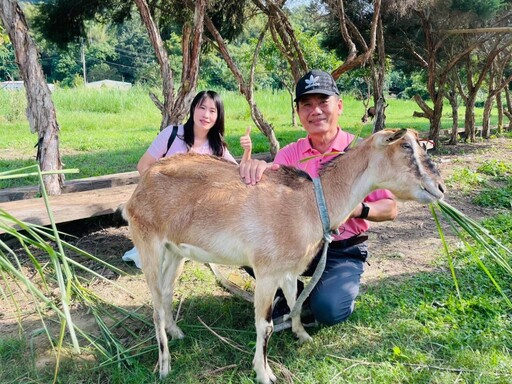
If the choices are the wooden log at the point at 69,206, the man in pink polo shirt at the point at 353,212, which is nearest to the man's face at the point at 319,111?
the man in pink polo shirt at the point at 353,212

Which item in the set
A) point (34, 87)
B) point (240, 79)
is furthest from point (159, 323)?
point (240, 79)

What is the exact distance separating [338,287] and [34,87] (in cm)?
389

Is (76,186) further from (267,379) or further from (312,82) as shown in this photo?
(267,379)

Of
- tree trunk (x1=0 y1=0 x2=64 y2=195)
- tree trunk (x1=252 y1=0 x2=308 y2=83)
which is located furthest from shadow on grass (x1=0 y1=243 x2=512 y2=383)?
tree trunk (x1=252 y1=0 x2=308 y2=83)

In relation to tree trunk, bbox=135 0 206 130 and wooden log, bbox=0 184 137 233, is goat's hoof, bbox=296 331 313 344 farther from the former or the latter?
tree trunk, bbox=135 0 206 130

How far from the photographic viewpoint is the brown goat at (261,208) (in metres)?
2.63

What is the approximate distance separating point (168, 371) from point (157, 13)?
704 centimetres

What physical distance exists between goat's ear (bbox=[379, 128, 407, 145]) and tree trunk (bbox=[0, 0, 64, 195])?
150 inches

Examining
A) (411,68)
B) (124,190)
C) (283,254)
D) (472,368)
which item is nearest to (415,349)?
(472,368)

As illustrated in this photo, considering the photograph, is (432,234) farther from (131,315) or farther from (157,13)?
(157,13)

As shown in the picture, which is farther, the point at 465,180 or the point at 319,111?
the point at 465,180

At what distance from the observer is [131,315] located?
3.34 m

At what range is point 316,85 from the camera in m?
3.06

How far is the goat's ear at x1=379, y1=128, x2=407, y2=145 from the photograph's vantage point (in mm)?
2529
